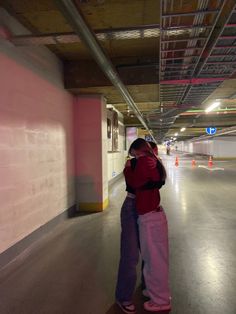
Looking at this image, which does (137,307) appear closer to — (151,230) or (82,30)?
(151,230)

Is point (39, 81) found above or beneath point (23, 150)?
above

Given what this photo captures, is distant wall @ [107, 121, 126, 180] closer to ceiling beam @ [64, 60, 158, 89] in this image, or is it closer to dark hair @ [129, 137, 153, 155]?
ceiling beam @ [64, 60, 158, 89]

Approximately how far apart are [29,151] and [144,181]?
2.08 m

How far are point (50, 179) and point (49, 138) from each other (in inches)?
26.7

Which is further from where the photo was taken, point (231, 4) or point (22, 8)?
point (22, 8)

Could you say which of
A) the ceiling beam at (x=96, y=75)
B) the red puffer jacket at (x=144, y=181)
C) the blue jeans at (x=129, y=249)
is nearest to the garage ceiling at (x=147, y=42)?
the ceiling beam at (x=96, y=75)

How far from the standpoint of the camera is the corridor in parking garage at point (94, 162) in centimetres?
231

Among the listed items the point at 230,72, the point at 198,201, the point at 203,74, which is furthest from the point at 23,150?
the point at 198,201

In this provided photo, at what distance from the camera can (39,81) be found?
4.00m

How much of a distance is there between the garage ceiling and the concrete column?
1.15ft

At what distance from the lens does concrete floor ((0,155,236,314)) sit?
7.83 feet

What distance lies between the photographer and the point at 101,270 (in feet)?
10.0

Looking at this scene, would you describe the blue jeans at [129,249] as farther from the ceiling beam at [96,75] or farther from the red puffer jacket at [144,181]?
the ceiling beam at [96,75]

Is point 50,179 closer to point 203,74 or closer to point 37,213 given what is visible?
point 37,213
